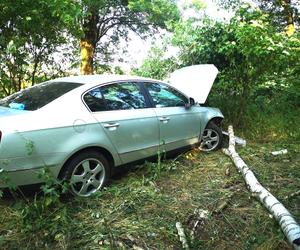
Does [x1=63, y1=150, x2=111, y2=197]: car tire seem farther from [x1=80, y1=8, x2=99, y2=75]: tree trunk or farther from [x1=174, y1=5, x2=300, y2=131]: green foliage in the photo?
[x1=80, y1=8, x2=99, y2=75]: tree trunk

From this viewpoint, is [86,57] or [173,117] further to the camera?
[86,57]

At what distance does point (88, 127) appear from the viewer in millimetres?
4785

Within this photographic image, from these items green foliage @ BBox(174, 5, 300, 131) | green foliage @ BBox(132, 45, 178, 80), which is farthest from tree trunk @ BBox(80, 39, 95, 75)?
green foliage @ BBox(174, 5, 300, 131)

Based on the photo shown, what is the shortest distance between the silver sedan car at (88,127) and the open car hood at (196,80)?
3.25 feet

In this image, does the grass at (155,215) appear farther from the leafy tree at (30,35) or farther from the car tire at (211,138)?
the leafy tree at (30,35)

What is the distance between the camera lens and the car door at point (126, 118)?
16.6ft

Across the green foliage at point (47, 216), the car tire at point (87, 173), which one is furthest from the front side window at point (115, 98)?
the green foliage at point (47, 216)

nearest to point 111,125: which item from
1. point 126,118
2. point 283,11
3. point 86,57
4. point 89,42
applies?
point 126,118

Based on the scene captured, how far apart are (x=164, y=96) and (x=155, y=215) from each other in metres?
2.27

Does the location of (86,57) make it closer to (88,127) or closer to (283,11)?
(283,11)

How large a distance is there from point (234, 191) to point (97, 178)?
179cm

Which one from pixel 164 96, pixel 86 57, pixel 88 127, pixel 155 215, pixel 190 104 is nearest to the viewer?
pixel 155 215

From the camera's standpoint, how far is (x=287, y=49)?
7.88 meters

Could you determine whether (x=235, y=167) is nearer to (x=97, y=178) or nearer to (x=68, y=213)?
(x=97, y=178)
